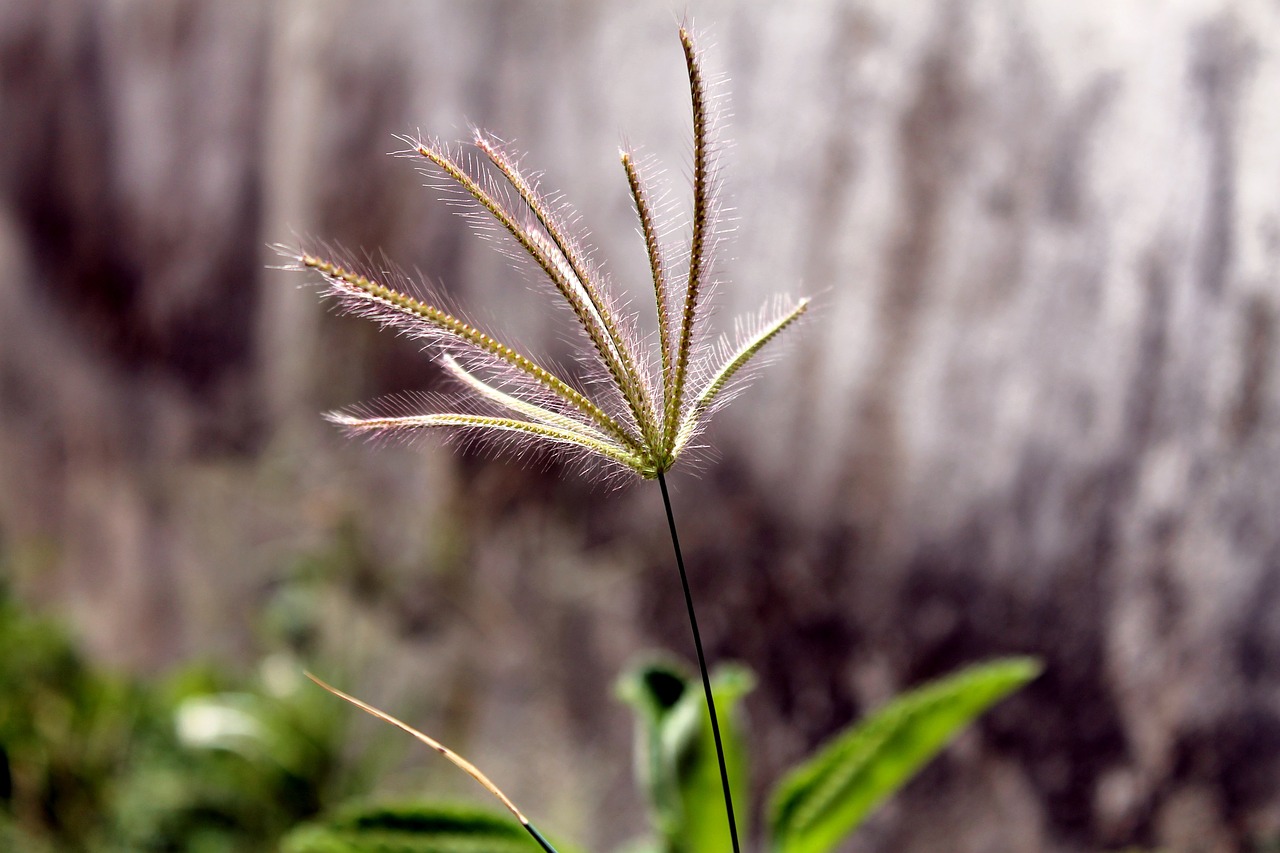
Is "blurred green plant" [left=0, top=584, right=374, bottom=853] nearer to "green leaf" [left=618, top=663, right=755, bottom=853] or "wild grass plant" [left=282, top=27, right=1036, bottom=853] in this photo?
"green leaf" [left=618, top=663, right=755, bottom=853]

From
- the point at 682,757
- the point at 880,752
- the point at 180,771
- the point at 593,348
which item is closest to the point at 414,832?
the point at 682,757

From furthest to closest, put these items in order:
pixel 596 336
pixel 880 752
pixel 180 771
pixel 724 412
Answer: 1. pixel 180 771
2. pixel 724 412
3. pixel 880 752
4. pixel 596 336

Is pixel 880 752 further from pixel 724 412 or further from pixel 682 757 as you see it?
pixel 724 412

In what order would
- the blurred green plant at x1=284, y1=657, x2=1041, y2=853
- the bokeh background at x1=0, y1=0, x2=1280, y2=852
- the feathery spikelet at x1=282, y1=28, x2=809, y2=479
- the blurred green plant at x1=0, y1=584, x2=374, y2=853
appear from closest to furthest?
the feathery spikelet at x1=282, y1=28, x2=809, y2=479 < the blurred green plant at x1=284, y1=657, x2=1041, y2=853 < the bokeh background at x1=0, y1=0, x2=1280, y2=852 < the blurred green plant at x1=0, y1=584, x2=374, y2=853

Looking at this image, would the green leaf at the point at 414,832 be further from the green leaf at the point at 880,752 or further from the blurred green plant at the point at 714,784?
the green leaf at the point at 880,752

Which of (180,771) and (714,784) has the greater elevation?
(714,784)

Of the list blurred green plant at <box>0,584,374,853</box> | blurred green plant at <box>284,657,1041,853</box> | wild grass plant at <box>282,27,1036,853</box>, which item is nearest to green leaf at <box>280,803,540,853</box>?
blurred green plant at <box>284,657,1041,853</box>

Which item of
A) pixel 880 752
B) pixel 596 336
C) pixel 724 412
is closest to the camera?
pixel 596 336
